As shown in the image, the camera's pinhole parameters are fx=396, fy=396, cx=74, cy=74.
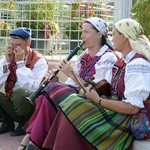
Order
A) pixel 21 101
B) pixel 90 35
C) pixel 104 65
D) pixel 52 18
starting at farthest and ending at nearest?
pixel 52 18 < pixel 21 101 < pixel 90 35 < pixel 104 65

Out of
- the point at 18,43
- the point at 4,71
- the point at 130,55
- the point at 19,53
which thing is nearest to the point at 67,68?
the point at 130,55

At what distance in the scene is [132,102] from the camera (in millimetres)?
2945

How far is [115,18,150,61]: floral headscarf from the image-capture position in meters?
3.13

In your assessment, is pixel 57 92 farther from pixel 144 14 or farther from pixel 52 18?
pixel 52 18

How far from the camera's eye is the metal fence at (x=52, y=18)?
22.0ft

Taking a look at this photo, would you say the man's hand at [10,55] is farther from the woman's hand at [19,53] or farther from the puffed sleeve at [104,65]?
the puffed sleeve at [104,65]

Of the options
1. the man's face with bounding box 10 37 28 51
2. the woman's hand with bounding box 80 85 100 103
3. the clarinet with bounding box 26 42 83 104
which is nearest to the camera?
the woman's hand with bounding box 80 85 100 103

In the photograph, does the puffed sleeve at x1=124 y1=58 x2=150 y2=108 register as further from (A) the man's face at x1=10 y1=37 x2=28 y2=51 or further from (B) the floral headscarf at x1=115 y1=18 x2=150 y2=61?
(A) the man's face at x1=10 y1=37 x2=28 y2=51

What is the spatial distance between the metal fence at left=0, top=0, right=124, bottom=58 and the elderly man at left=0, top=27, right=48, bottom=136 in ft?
6.92

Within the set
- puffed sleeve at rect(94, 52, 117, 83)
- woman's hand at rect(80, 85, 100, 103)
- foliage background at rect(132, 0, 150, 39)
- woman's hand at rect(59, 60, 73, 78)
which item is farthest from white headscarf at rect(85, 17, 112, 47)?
woman's hand at rect(80, 85, 100, 103)

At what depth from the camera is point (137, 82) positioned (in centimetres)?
294

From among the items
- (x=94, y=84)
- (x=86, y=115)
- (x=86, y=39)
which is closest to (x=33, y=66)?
(x=86, y=39)

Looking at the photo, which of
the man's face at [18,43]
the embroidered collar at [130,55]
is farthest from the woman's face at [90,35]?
the man's face at [18,43]

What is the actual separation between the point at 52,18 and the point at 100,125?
4.26 metres
